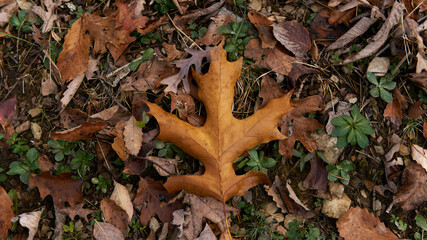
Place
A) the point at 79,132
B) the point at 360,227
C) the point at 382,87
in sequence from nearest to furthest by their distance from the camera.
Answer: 1. the point at 79,132
2. the point at 360,227
3. the point at 382,87

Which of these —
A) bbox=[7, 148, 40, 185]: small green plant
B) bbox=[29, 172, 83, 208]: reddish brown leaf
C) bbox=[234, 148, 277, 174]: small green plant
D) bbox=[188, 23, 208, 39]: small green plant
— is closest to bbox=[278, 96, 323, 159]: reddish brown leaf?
bbox=[234, 148, 277, 174]: small green plant

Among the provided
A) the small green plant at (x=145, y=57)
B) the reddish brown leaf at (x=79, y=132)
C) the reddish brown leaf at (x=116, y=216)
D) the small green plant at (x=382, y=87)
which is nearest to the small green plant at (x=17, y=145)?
the reddish brown leaf at (x=79, y=132)

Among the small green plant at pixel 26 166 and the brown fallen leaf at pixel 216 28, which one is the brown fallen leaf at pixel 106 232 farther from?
the brown fallen leaf at pixel 216 28

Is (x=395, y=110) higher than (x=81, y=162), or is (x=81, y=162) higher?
(x=395, y=110)

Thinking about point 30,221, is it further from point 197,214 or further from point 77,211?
point 197,214

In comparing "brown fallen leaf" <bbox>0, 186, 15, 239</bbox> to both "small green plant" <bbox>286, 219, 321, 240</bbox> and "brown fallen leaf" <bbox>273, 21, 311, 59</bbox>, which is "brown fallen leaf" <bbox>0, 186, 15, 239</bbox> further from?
"brown fallen leaf" <bbox>273, 21, 311, 59</bbox>

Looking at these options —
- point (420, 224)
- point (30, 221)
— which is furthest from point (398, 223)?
point (30, 221)

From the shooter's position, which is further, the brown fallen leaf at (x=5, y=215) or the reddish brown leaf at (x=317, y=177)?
the reddish brown leaf at (x=317, y=177)
